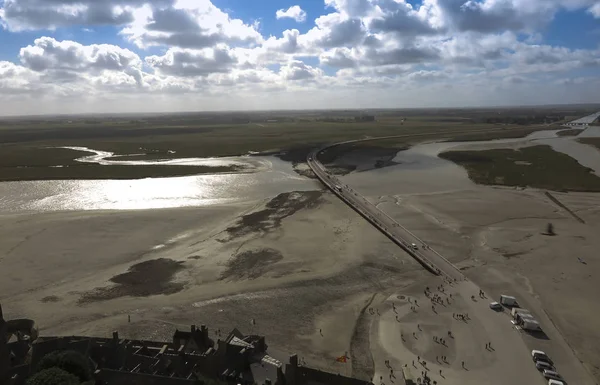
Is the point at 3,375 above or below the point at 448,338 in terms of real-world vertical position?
above

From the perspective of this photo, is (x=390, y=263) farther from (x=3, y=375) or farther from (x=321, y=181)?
(x=321, y=181)

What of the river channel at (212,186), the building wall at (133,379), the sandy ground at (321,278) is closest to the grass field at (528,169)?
the river channel at (212,186)

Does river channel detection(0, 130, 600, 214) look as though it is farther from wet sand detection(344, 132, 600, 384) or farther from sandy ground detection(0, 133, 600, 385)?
sandy ground detection(0, 133, 600, 385)

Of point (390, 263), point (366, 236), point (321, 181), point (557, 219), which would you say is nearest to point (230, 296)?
point (390, 263)

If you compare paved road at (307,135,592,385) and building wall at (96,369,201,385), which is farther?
paved road at (307,135,592,385)

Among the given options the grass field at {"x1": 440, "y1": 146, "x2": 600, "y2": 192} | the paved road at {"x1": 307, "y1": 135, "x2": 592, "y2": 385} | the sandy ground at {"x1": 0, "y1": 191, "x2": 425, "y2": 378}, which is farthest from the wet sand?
the sandy ground at {"x1": 0, "y1": 191, "x2": 425, "y2": 378}

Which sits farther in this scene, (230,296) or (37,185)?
(37,185)
